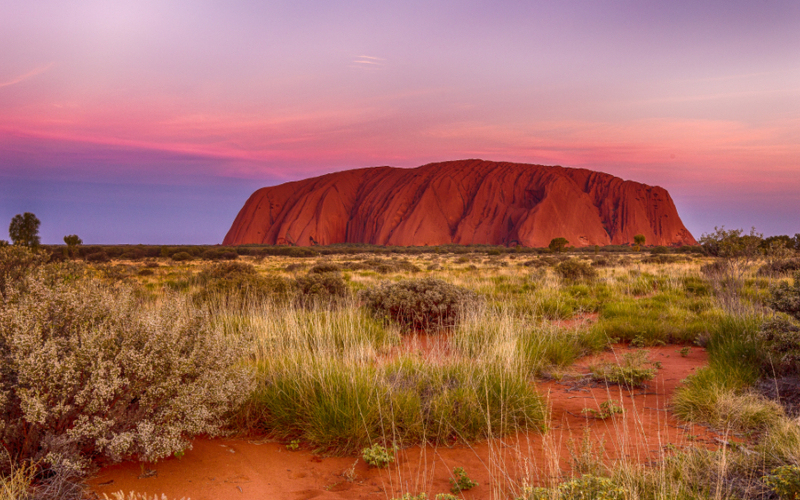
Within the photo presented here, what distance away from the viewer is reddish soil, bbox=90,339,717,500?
3.14 meters

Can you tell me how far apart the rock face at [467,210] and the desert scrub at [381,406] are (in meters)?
93.2

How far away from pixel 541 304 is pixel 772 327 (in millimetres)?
5749

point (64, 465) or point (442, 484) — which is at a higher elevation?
point (64, 465)

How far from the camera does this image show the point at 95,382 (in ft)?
9.77

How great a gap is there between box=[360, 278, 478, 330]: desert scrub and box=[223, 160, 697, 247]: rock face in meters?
88.3

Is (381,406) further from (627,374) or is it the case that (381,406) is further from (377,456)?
(627,374)

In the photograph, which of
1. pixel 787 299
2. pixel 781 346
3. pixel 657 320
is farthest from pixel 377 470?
pixel 657 320

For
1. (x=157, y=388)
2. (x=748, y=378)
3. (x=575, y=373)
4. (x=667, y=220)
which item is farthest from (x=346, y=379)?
(x=667, y=220)

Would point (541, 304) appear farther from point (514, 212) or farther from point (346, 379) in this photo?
point (514, 212)

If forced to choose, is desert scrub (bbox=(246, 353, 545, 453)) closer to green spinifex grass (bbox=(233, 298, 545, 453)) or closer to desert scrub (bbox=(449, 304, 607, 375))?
green spinifex grass (bbox=(233, 298, 545, 453))

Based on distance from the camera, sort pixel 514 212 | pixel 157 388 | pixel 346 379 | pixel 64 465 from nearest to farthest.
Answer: pixel 64 465 → pixel 157 388 → pixel 346 379 → pixel 514 212

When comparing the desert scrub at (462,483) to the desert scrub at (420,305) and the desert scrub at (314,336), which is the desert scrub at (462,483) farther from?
the desert scrub at (420,305)

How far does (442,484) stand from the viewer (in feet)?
10.7

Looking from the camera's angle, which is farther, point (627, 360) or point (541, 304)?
point (541, 304)
